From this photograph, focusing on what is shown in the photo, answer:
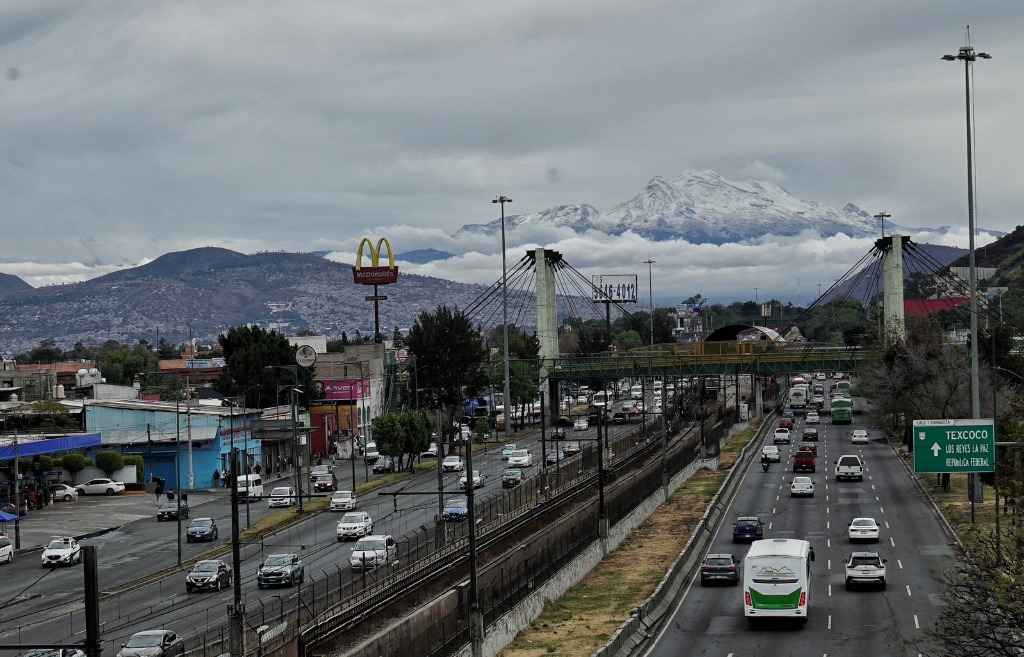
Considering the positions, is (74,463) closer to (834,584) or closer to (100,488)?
(100,488)

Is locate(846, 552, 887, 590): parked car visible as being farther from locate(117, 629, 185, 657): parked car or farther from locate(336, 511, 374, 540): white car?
locate(117, 629, 185, 657): parked car

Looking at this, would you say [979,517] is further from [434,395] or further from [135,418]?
[434,395]

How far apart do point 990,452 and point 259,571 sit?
31.9 metres

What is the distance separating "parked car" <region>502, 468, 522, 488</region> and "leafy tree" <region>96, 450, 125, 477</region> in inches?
1184

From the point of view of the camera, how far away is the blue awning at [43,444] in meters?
80.8

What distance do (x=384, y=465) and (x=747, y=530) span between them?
162ft

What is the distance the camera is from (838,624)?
149 ft

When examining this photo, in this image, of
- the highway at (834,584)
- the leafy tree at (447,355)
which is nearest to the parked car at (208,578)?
the highway at (834,584)

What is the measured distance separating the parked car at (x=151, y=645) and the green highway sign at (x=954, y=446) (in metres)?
32.5

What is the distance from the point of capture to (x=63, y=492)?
91.1 metres

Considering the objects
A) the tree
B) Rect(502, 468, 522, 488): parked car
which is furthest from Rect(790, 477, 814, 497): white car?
the tree

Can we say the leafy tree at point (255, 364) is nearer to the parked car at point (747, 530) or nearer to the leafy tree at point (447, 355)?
the leafy tree at point (447, 355)

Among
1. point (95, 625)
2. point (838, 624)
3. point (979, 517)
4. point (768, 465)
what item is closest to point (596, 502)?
point (979, 517)

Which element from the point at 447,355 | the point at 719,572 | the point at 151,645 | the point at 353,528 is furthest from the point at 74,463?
the point at 151,645
